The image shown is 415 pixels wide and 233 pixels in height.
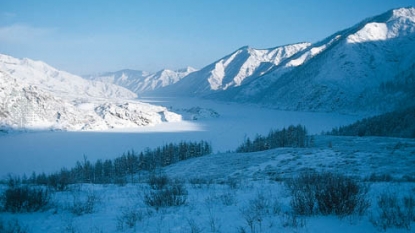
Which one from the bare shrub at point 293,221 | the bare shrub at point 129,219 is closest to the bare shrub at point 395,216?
the bare shrub at point 293,221

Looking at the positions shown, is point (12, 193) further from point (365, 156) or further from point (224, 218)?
point (365, 156)

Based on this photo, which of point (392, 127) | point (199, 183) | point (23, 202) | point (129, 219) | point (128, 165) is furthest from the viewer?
point (392, 127)

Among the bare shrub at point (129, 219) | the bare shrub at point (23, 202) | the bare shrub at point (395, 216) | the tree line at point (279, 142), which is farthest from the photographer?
the tree line at point (279, 142)

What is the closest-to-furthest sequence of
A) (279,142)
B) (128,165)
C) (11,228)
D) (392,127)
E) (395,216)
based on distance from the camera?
(395,216) < (11,228) < (128,165) < (392,127) < (279,142)

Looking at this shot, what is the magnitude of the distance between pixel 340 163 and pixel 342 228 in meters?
23.1

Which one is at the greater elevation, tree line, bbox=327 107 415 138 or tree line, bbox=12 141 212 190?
tree line, bbox=327 107 415 138

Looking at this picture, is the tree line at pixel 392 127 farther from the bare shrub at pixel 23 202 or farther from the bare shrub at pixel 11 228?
the bare shrub at pixel 11 228

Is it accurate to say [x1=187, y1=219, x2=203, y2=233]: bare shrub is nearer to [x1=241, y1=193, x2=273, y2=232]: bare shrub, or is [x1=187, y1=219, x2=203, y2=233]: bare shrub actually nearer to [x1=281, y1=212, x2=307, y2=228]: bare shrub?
[x1=241, y1=193, x2=273, y2=232]: bare shrub

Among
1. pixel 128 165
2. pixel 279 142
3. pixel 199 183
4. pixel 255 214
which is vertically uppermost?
pixel 255 214

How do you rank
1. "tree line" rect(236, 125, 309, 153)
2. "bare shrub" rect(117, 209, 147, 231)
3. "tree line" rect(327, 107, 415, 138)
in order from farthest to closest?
"tree line" rect(236, 125, 309, 153) → "tree line" rect(327, 107, 415, 138) → "bare shrub" rect(117, 209, 147, 231)

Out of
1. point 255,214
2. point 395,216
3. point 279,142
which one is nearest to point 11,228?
point 255,214

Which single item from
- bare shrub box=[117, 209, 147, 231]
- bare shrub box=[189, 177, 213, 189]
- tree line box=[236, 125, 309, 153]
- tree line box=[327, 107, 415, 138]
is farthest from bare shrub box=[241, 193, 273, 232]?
tree line box=[327, 107, 415, 138]

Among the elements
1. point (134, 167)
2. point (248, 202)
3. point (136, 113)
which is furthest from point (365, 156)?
point (136, 113)

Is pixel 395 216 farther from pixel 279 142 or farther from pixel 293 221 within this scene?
pixel 279 142
